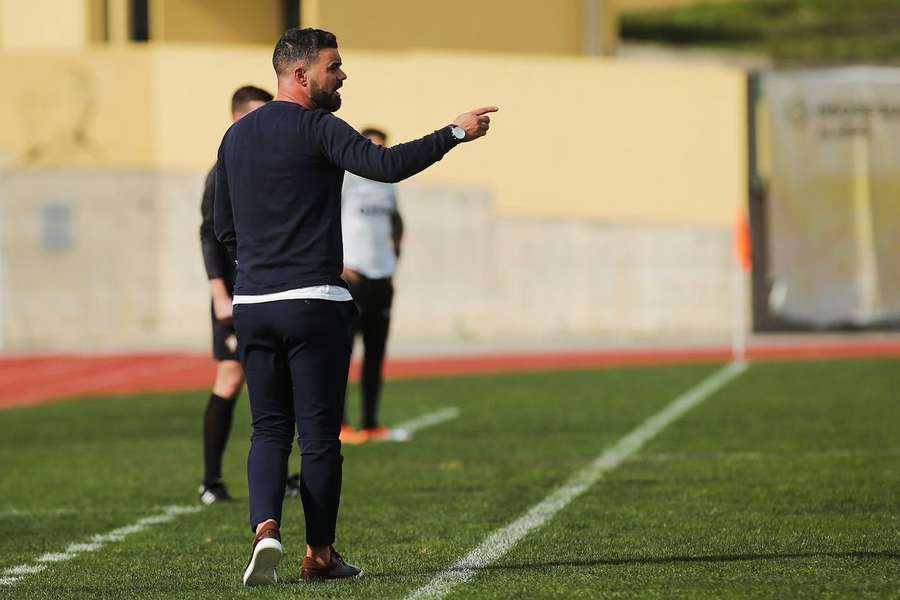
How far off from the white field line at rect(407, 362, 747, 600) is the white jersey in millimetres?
2007

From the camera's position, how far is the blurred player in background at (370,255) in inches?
491

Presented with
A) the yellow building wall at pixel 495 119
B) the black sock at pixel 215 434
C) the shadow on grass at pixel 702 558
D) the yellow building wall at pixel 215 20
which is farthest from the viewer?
the yellow building wall at pixel 215 20

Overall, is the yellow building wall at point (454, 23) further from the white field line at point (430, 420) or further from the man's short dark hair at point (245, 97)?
the man's short dark hair at point (245, 97)

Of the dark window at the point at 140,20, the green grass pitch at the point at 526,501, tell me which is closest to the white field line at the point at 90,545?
the green grass pitch at the point at 526,501

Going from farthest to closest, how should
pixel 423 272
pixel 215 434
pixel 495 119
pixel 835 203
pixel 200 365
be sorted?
pixel 835 203 < pixel 423 272 < pixel 495 119 < pixel 200 365 < pixel 215 434

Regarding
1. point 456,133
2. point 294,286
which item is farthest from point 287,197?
point 456,133

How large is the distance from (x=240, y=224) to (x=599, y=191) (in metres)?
22.7

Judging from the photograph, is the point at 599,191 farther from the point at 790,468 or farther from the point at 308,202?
the point at 308,202

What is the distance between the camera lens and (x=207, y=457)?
961 cm

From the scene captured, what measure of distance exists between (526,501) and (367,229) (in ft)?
12.1

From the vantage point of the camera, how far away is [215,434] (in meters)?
9.66

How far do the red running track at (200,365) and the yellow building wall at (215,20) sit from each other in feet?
24.2

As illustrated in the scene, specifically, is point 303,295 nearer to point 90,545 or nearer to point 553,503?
point 90,545

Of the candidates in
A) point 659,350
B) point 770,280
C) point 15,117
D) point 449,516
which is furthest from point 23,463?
point 770,280
